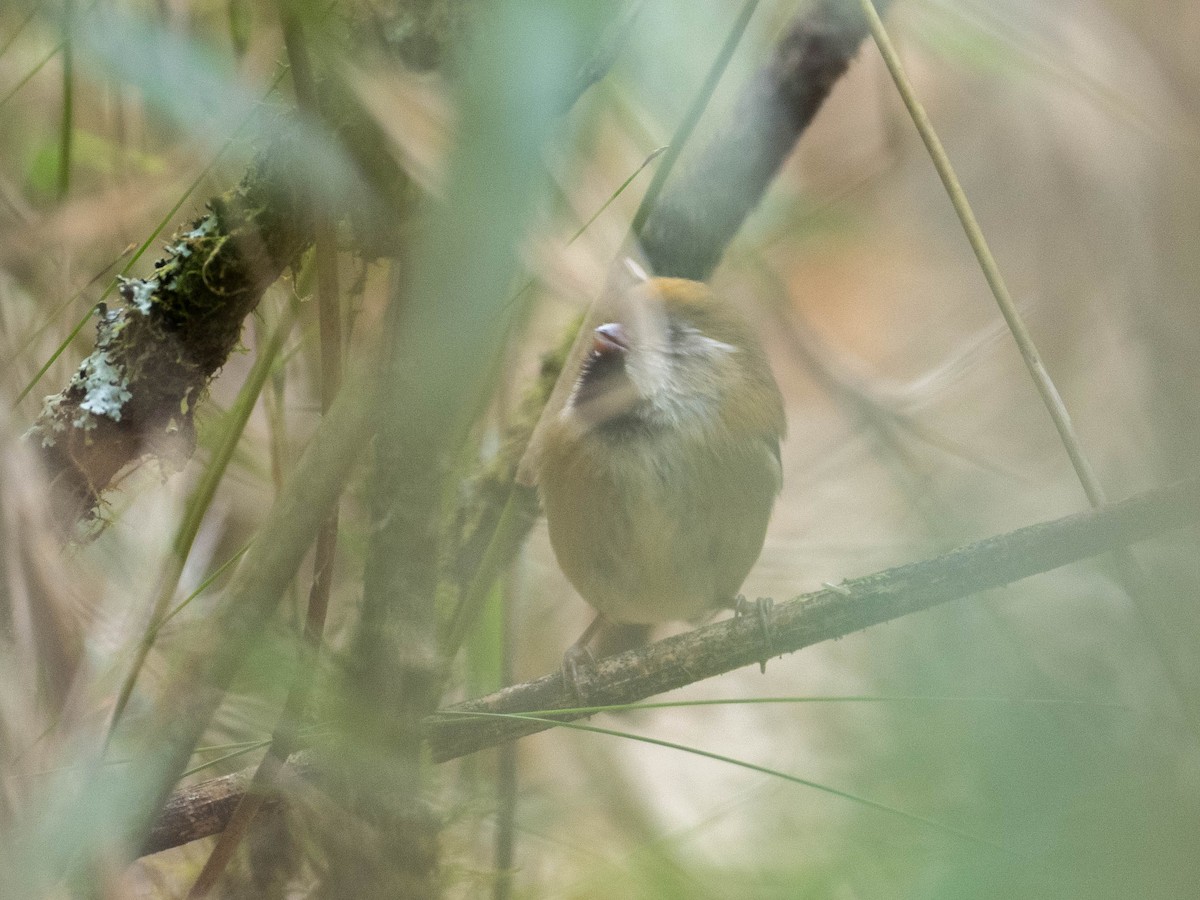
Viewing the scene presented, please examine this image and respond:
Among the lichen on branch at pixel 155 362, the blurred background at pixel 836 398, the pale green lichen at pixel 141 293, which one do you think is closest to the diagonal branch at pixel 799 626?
the blurred background at pixel 836 398

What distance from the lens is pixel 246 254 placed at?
1587 millimetres

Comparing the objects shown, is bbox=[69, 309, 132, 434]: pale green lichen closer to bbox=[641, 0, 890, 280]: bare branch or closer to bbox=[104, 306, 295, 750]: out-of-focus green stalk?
bbox=[104, 306, 295, 750]: out-of-focus green stalk

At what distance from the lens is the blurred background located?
714mm

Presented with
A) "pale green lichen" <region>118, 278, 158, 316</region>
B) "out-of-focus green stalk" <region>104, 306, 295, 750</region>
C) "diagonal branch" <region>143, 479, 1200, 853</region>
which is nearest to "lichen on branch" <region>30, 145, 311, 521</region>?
"pale green lichen" <region>118, 278, 158, 316</region>

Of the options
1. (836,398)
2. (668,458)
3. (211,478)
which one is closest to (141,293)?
(211,478)

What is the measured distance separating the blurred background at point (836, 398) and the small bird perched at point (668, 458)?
134 mm

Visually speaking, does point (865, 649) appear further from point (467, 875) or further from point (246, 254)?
point (246, 254)

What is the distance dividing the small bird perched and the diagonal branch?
0.32 meters

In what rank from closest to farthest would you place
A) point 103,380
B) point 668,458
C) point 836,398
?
point 103,380, point 668,458, point 836,398

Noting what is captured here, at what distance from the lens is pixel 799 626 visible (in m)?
1.49

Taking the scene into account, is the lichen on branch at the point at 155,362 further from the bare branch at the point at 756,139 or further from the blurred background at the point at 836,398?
the bare branch at the point at 756,139

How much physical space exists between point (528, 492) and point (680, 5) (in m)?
1.39

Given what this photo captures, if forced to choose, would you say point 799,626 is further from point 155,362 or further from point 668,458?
point 155,362

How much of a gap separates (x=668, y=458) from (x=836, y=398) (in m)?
0.51
